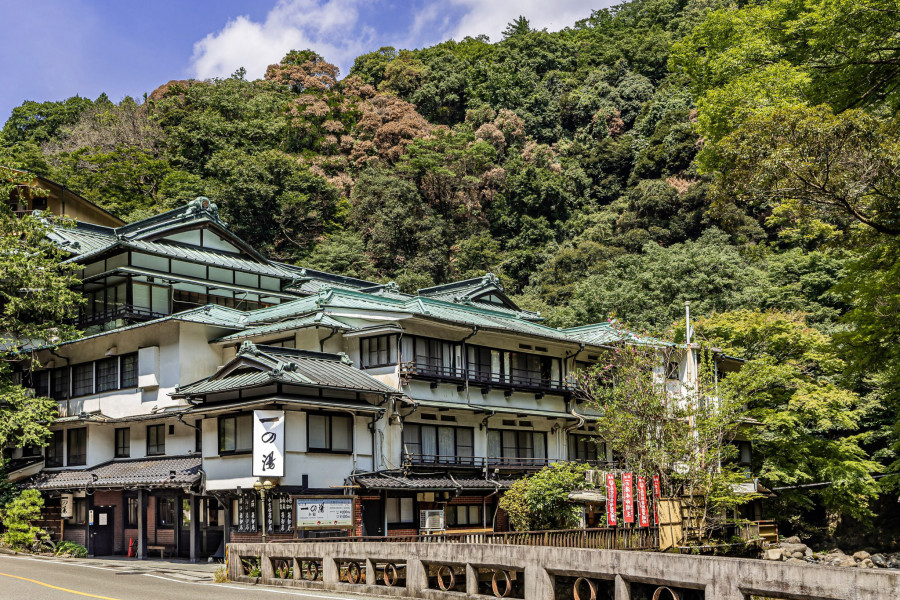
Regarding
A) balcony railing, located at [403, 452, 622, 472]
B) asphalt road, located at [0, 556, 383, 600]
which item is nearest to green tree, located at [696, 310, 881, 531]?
balcony railing, located at [403, 452, 622, 472]

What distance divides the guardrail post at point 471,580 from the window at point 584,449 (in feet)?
92.0

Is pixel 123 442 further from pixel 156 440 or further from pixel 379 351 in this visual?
pixel 379 351

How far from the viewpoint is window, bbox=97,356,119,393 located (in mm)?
38812

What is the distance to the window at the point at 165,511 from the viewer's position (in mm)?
36000

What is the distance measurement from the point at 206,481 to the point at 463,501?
10.8 meters

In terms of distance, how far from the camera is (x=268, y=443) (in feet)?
93.1

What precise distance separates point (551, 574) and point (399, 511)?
2057 cm

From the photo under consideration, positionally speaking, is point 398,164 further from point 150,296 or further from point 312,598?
point 312,598

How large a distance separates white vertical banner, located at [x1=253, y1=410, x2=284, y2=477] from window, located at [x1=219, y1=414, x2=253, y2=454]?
7.99ft

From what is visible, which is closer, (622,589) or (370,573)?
(622,589)

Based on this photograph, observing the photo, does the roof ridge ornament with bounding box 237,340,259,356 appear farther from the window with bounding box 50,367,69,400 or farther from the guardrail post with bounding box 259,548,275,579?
the window with bounding box 50,367,69,400

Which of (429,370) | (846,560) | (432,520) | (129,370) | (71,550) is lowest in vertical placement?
(846,560)

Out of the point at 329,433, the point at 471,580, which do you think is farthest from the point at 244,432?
the point at 471,580

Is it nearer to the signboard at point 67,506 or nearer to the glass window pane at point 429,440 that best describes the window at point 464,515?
the glass window pane at point 429,440
